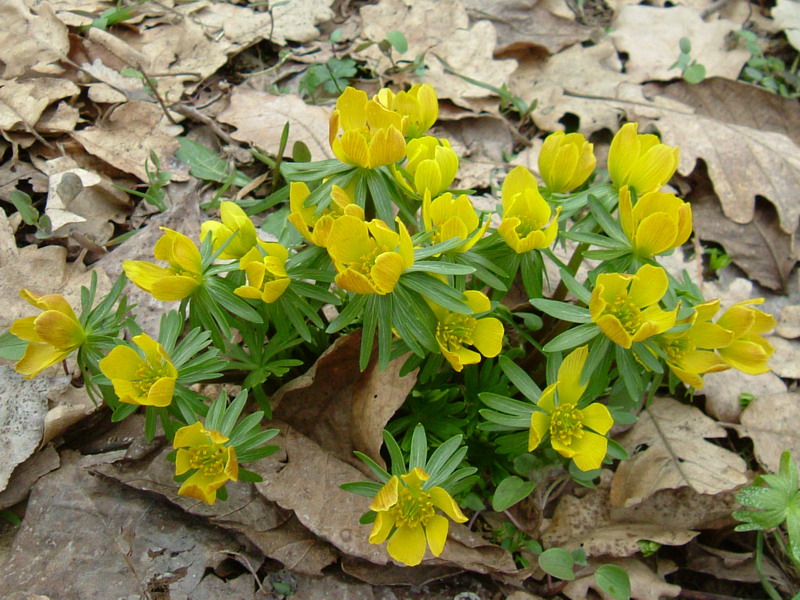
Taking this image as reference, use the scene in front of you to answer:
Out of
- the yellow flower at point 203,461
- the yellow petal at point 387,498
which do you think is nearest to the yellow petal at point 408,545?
the yellow petal at point 387,498

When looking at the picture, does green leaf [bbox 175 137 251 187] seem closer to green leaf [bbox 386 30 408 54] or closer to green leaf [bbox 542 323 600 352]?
green leaf [bbox 386 30 408 54]

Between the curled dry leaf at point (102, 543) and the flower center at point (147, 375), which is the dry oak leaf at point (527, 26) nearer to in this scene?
the flower center at point (147, 375)

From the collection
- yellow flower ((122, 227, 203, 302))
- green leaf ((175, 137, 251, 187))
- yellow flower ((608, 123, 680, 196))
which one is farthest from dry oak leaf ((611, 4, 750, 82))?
yellow flower ((122, 227, 203, 302))

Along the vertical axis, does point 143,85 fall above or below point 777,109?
below

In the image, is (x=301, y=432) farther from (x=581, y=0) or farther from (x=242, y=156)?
(x=581, y=0)

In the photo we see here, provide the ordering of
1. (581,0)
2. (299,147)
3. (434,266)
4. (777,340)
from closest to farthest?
(434,266) < (299,147) < (777,340) < (581,0)

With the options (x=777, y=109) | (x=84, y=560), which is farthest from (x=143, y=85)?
(x=777, y=109)
